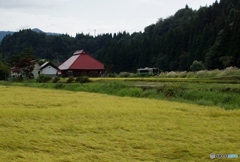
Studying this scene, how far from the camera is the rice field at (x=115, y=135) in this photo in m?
5.77

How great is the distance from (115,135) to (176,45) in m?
53.7

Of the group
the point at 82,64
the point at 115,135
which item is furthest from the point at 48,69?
the point at 115,135

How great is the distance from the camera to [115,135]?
282 inches

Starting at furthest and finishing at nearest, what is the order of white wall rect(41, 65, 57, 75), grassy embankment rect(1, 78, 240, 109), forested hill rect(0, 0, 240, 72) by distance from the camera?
white wall rect(41, 65, 57, 75)
forested hill rect(0, 0, 240, 72)
grassy embankment rect(1, 78, 240, 109)

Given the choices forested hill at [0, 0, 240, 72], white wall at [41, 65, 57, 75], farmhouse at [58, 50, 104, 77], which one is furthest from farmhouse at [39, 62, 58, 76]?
forested hill at [0, 0, 240, 72]

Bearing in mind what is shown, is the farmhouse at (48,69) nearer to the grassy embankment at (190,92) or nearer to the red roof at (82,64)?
the red roof at (82,64)

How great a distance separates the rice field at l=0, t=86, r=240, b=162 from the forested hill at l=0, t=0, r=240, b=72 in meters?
31.7

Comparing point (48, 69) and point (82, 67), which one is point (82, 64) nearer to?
point (82, 67)

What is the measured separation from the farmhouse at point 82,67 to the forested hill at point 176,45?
13.6 m

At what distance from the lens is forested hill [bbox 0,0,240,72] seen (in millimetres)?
42812

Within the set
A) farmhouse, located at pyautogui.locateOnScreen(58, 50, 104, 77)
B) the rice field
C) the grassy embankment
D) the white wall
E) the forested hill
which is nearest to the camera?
the rice field

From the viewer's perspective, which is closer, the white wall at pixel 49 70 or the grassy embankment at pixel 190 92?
the grassy embankment at pixel 190 92

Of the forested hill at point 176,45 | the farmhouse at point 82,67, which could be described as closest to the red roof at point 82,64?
the farmhouse at point 82,67

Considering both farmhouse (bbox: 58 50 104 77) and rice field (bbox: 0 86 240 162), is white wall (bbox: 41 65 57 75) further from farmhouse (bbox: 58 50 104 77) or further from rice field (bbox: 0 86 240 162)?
rice field (bbox: 0 86 240 162)
